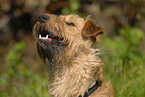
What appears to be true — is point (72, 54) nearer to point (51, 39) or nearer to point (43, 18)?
point (51, 39)

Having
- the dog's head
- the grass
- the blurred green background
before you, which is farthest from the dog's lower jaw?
the grass

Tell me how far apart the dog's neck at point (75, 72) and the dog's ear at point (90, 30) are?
0.26m

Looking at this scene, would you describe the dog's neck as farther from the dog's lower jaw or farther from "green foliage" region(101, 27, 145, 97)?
"green foliage" region(101, 27, 145, 97)

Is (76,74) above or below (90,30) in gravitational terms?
below

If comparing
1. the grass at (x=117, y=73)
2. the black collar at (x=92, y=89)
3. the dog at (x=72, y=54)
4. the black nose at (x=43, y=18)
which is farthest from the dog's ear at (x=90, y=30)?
the grass at (x=117, y=73)

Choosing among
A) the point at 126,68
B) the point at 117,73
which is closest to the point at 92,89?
the point at 117,73

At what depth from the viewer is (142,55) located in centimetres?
582

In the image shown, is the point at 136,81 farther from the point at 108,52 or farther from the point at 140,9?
the point at 140,9

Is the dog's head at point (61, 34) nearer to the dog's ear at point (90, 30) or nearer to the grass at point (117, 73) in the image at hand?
the dog's ear at point (90, 30)

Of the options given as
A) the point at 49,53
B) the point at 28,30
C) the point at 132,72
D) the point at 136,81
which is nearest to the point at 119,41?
the point at 132,72

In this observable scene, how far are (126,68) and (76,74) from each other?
194 cm

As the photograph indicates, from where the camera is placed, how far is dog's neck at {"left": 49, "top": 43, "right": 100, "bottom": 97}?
10.3 ft

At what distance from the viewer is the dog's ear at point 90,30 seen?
3.02m

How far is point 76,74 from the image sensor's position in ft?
10.4
